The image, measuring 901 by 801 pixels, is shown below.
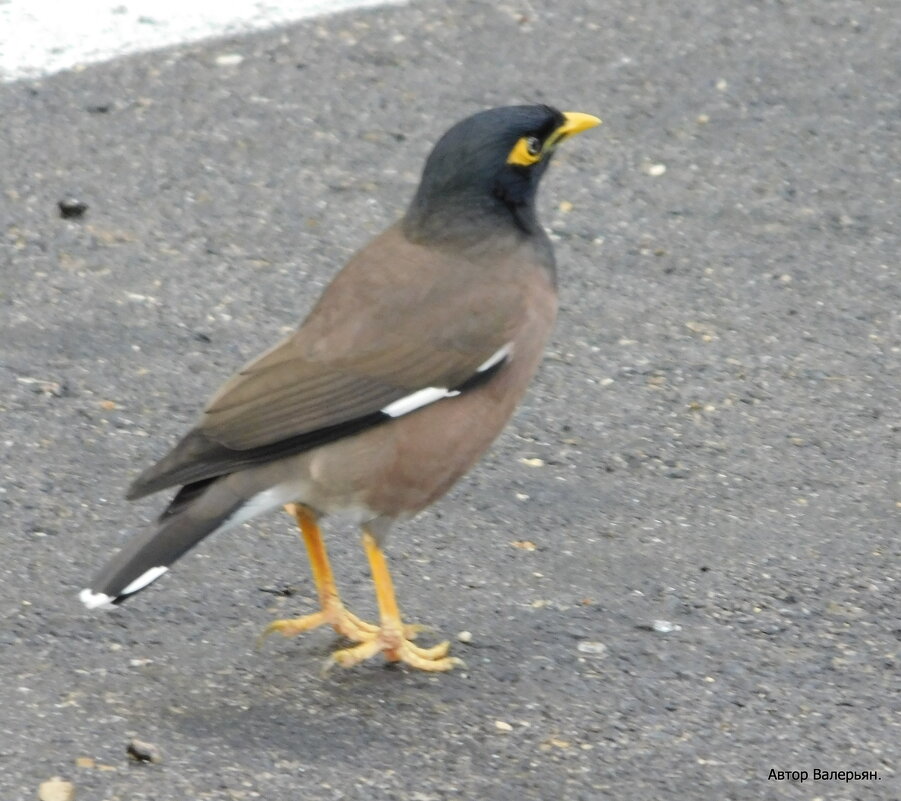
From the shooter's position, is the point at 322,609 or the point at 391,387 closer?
the point at 391,387

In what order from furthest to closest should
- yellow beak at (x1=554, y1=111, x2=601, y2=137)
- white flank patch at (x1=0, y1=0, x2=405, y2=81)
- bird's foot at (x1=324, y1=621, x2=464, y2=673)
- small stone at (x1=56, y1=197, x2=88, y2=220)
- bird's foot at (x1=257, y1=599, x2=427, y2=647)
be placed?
1. white flank patch at (x1=0, y1=0, x2=405, y2=81)
2. small stone at (x1=56, y1=197, x2=88, y2=220)
3. yellow beak at (x1=554, y1=111, x2=601, y2=137)
4. bird's foot at (x1=257, y1=599, x2=427, y2=647)
5. bird's foot at (x1=324, y1=621, x2=464, y2=673)

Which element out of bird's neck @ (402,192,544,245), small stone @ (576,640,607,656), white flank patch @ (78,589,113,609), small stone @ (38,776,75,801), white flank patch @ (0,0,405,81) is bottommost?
small stone @ (576,640,607,656)

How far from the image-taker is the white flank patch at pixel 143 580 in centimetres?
425

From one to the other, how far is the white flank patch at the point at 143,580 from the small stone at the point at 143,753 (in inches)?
13.9

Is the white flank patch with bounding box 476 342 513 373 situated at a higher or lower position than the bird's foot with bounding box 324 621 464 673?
higher

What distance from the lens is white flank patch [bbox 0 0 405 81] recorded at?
317 inches

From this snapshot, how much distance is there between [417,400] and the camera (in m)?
4.62

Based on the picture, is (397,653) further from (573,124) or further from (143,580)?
(573,124)

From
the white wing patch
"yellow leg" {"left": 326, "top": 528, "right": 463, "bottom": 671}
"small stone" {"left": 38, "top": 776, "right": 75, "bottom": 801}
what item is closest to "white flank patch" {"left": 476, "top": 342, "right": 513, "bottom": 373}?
the white wing patch

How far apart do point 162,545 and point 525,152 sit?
1.46 meters

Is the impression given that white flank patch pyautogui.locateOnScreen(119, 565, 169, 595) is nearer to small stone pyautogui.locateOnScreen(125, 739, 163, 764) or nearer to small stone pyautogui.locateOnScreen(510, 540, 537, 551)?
small stone pyautogui.locateOnScreen(125, 739, 163, 764)

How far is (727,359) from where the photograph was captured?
6301mm

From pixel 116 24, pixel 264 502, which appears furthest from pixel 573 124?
pixel 116 24

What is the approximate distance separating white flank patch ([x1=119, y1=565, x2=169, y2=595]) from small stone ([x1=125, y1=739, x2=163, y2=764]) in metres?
0.35
